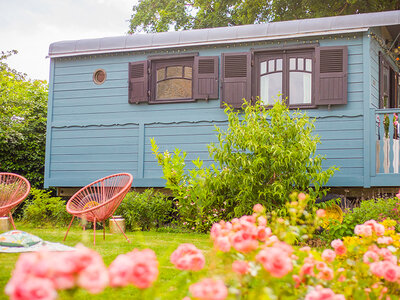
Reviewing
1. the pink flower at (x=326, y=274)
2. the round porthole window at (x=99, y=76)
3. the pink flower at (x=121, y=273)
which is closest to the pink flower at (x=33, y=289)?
the pink flower at (x=121, y=273)

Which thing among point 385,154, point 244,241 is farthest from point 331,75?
point 244,241

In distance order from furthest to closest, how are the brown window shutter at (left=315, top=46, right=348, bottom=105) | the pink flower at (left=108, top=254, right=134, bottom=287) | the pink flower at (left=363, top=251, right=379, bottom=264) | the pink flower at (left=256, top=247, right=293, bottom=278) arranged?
the brown window shutter at (left=315, top=46, right=348, bottom=105) → the pink flower at (left=363, top=251, right=379, bottom=264) → the pink flower at (left=256, top=247, right=293, bottom=278) → the pink flower at (left=108, top=254, right=134, bottom=287)

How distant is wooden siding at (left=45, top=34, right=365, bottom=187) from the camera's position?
290 inches

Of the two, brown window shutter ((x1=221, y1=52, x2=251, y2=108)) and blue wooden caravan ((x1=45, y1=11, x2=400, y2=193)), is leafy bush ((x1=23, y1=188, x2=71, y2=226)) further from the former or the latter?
brown window shutter ((x1=221, y1=52, x2=251, y2=108))

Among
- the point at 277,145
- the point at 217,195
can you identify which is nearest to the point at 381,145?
the point at 277,145

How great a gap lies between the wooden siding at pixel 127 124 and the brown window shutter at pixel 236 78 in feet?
0.65

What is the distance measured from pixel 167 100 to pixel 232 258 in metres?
6.20

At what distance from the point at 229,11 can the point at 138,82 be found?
321 inches

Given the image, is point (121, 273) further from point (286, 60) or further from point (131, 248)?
point (286, 60)

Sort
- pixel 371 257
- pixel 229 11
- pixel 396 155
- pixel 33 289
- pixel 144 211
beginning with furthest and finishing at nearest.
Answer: pixel 229 11, pixel 144 211, pixel 396 155, pixel 371 257, pixel 33 289

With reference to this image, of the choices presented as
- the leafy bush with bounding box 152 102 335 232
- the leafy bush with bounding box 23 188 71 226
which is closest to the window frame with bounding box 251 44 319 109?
the leafy bush with bounding box 152 102 335 232

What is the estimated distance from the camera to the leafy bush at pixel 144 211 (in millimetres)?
7578

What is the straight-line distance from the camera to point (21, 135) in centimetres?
1049

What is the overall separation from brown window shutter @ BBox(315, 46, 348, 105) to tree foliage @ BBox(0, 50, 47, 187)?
6.49 meters
